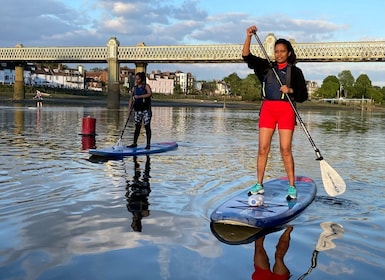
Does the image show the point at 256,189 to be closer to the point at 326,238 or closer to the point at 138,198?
the point at 326,238

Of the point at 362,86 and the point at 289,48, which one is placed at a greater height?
the point at 362,86

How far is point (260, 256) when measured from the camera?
4.42 m

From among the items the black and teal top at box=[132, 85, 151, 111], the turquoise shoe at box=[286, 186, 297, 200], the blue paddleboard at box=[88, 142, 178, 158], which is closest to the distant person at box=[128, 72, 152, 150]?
the black and teal top at box=[132, 85, 151, 111]

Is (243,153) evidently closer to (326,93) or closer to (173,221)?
(173,221)

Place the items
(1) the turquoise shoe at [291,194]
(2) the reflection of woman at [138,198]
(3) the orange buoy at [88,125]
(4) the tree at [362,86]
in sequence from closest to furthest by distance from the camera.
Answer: (2) the reflection of woman at [138,198]
(1) the turquoise shoe at [291,194]
(3) the orange buoy at [88,125]
(4) the tree at [362,86]

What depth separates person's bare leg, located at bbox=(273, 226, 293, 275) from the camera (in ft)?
13.3

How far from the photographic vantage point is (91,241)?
188 inches

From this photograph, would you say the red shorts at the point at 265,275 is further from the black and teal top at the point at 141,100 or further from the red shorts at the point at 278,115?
the black and teal top at the point at 141,100

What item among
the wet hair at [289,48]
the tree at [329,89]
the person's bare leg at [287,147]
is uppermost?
the tree at [329,89]

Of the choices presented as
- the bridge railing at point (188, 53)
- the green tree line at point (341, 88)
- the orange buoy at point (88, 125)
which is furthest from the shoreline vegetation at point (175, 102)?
the orange buoy at point (88, 125)

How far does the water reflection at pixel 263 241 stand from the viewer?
13.2 feet

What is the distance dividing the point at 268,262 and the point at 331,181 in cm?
297

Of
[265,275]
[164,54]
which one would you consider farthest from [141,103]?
[164,54]

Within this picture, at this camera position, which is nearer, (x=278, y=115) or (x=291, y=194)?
(x=291, y=194)
